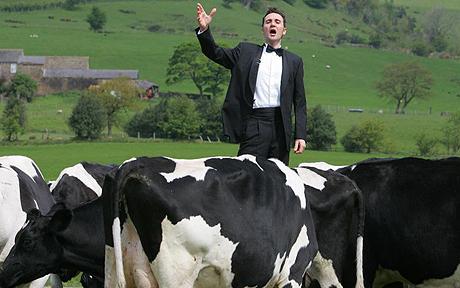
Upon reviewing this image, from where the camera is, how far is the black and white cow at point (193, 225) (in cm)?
773

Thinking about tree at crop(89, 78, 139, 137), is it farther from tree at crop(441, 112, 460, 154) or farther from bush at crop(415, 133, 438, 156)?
tree at crop(441, 112, 460, 154)

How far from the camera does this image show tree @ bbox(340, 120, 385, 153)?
96812 mm

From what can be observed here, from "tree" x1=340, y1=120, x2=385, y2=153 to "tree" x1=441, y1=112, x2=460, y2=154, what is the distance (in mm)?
7321

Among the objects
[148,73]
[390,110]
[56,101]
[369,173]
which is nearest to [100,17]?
[148,73]

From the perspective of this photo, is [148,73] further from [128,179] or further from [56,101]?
[128,179]

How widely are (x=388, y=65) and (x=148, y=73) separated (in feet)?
122

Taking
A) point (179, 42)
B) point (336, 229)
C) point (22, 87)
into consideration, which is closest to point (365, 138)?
point (22, 87)

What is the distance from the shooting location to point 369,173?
10727 mm

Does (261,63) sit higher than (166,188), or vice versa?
(261,63)

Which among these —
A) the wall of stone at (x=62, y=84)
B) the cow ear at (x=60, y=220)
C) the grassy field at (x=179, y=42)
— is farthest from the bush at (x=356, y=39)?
the cow ear at (x=60, y=220)

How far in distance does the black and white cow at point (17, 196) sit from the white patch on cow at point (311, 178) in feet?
11.1

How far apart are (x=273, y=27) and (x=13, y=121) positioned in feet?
282

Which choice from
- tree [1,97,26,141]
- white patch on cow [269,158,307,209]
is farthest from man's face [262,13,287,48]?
tree [1,97,26,141]

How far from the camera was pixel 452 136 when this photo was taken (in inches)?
4045
